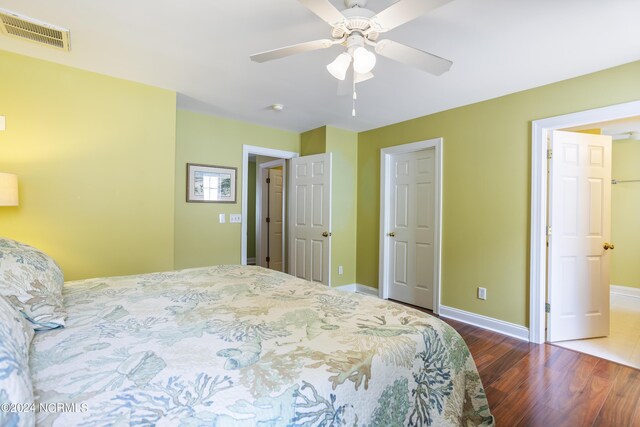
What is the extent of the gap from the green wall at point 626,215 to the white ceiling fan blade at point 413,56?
174 inches

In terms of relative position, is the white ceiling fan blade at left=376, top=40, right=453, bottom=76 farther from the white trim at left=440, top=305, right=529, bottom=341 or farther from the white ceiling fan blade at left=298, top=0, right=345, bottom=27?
the white trim at left=440, top=305, right=529, bottom=341

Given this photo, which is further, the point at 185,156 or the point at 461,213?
the point at 185,156

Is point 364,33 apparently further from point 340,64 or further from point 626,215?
point 626,215

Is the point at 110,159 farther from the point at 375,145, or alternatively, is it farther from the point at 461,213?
the point at 461,213

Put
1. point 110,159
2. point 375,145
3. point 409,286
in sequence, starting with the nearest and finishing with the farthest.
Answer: point 110,159 → point 409,286 → point 375,145

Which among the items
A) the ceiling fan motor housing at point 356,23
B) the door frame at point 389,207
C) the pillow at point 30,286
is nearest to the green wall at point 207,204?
the door frame at point 389,207

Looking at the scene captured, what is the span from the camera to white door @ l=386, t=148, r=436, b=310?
371 cm

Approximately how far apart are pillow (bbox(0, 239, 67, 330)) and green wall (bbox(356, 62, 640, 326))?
3365 millimetres

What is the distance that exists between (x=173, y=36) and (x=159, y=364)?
211cm

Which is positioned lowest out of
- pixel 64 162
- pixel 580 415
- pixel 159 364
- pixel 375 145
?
pixel 580 415

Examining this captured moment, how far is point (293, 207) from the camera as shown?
4434 millimetres

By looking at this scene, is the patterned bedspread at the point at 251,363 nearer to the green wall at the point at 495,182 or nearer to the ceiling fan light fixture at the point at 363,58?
the ceiling fan light fixture at the point at 363,58

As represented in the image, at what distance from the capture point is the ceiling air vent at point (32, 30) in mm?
1841

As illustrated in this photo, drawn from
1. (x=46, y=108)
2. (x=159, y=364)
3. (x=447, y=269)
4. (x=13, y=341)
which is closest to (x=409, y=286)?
(x=447, y=269)
